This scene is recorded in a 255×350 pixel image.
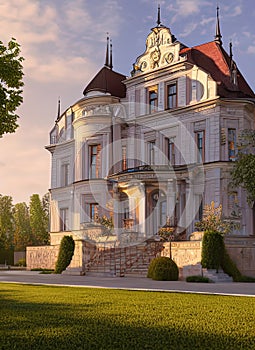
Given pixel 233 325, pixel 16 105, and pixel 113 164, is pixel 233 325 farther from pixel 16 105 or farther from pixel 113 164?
pixel 113 164

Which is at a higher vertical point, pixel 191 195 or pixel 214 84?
pixel 214 84

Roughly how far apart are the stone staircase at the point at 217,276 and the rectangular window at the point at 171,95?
14.5 m

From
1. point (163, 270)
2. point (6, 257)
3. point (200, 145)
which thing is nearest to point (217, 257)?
point (163, 270)

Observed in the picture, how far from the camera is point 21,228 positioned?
255 feet

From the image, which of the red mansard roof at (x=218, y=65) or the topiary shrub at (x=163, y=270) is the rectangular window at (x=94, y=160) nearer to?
the red mansard roof at (x=218, y=65)

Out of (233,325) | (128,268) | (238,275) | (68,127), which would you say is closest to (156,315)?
(233,325)

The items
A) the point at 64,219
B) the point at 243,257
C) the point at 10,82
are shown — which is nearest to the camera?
the point at 10,82

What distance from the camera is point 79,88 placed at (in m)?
43.5

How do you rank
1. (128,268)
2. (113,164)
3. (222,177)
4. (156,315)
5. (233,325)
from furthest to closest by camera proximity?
(113,164) < (222,177) < (128,268) < (156,315) < (233,325)

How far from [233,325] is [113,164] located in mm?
30069

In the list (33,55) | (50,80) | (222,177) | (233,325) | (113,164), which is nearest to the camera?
(233,325)

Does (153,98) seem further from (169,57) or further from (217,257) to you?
Result: (217,257)

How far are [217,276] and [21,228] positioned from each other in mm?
56529

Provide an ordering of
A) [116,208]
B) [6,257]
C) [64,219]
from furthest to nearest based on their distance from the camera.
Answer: [6,257]
[64,219]
[116,208]
